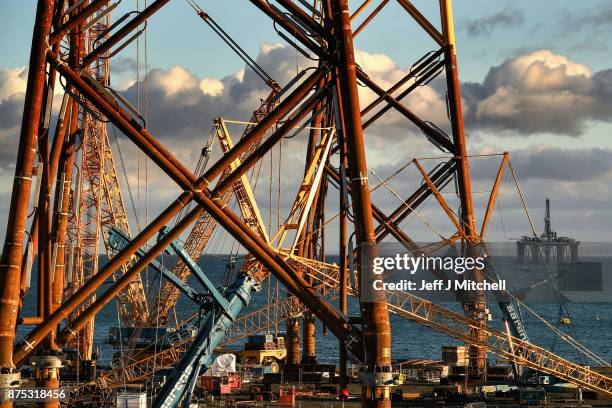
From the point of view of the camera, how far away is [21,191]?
26.4 metres

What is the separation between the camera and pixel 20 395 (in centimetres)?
2748

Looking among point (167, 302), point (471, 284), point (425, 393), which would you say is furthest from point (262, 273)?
point (167, 302)

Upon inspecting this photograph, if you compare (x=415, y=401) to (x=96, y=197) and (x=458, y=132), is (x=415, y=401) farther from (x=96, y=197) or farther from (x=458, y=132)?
(x=96, y=197)

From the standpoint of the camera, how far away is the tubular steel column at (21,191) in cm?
2581

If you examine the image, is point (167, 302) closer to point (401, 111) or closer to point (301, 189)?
point (301, 189)

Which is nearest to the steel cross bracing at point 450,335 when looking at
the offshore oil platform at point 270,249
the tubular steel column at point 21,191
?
the offshore oil platform at point 270,249

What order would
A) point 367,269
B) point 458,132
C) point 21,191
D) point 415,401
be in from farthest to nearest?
point 415,401, point 458,132, point 21,191, point 367,269

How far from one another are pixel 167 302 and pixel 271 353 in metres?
15.5

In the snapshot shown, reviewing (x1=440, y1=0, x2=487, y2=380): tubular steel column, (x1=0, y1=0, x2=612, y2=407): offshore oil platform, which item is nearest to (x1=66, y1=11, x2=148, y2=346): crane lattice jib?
(x1=0, y1=0, x2=612, y2=407): offshore oil platform

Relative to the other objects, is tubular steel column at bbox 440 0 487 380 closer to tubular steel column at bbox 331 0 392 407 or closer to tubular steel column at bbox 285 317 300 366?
tubular steel column at bbox 331 0 392 407

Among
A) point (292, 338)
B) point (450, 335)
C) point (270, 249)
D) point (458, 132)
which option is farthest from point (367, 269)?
point (292, 338)

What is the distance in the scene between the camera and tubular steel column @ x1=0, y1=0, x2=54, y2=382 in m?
25.8

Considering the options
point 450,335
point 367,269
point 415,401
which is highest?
point 367,269

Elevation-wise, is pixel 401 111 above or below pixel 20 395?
above
